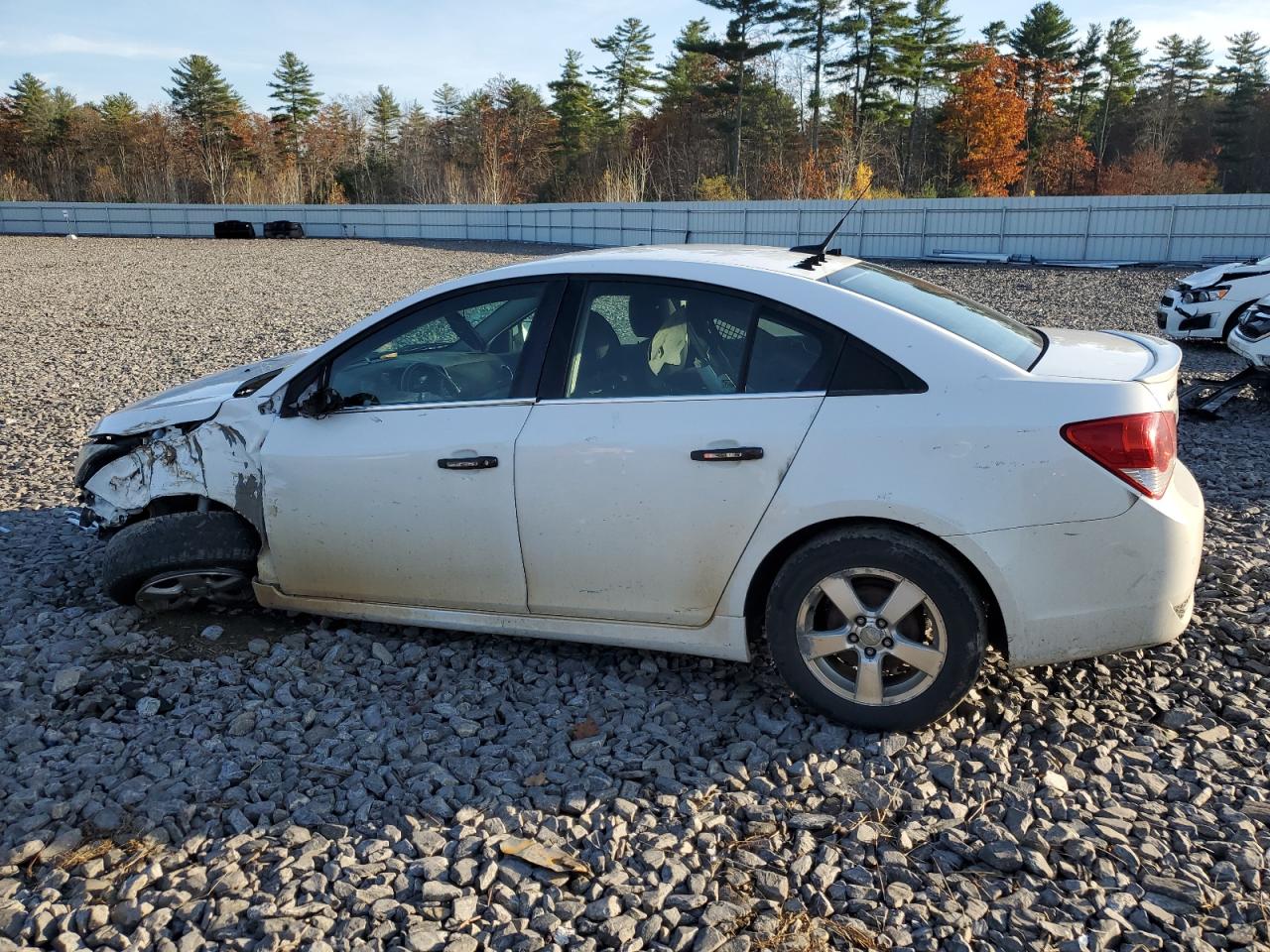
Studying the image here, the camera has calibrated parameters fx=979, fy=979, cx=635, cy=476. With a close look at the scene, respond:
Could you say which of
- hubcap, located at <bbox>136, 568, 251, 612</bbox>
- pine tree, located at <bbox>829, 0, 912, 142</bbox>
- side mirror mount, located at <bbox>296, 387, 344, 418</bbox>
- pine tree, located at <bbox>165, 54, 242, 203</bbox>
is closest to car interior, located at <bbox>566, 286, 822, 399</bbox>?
side mirror mount, located at <bbox>296, 387, 344, 418</bbox>

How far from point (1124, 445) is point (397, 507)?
8.67ft

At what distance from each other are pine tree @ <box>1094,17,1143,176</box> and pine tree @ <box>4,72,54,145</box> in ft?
230

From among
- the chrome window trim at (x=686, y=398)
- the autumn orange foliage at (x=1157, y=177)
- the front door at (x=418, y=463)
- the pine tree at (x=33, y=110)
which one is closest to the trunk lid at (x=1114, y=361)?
the chrome window trim at (x=686, y=398)

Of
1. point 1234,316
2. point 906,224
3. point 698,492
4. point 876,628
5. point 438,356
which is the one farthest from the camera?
point 906,224

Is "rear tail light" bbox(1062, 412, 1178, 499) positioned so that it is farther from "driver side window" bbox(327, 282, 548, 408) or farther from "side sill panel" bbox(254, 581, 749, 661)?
"driver side window" bbox(327, 282, 548, 408)

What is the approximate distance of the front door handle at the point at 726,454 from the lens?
3.39m

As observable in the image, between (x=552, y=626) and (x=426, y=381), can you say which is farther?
(x=426, y=381)

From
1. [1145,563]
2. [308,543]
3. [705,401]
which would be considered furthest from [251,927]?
[1145,563]

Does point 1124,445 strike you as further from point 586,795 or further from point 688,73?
point 688,73

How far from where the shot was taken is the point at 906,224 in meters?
30.1

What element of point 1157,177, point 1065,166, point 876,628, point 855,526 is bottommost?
point 876,628

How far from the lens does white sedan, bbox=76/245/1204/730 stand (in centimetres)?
320

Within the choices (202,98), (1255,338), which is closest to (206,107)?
(202,98)

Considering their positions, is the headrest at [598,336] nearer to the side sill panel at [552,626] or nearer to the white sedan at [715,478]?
the white sedan at [715,478]
